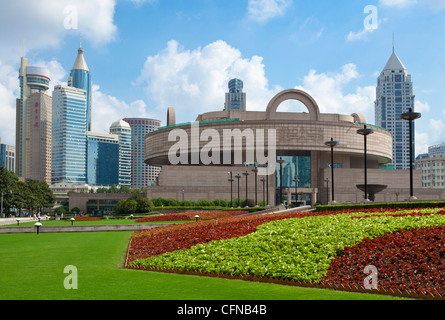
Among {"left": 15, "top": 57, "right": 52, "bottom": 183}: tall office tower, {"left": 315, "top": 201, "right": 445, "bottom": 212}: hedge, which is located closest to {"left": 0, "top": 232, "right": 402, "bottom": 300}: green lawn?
{"left": 315, "top": 201, "right": 445, "bottom": 212}: hedge

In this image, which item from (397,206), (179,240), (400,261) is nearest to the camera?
(400,261)

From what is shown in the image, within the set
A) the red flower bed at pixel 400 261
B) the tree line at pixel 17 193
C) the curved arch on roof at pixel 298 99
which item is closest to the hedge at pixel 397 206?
the red flower bed at pixel 400 261

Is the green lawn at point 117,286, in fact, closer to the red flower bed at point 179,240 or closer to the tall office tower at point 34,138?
the red flower bed at point 179,240

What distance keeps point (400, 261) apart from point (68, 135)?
593ft

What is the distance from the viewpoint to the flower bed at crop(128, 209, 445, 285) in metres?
10.3

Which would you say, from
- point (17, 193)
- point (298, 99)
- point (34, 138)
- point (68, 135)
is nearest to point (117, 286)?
point (17, 193)

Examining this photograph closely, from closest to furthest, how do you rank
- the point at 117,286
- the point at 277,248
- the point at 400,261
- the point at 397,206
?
the point at 117,286 → the point at 400,261 → the point at 277,248 → the point at 397,206

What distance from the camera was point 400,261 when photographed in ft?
32.3

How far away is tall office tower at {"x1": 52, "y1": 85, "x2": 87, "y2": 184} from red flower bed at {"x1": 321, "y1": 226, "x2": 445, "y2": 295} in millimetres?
177049

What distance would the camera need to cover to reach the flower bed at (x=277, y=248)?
10320 mm

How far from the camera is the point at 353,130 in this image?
75.3 m

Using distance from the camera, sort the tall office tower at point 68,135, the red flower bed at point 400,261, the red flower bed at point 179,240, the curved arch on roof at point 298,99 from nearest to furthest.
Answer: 1. the red flower bed at point 400,261
2. the red flower bed at point 179,240
3. the curved arch on roof at point 298,99
4. the tall office tower at point 68,135

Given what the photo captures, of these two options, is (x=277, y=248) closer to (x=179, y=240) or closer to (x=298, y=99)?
(x=179, y=240)

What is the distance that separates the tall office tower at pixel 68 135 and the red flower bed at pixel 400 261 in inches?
6970
